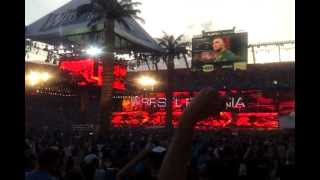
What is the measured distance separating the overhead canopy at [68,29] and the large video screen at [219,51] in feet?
26.3

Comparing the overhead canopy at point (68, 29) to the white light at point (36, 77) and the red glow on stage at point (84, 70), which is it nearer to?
the red glow on stage at point (84, 70)

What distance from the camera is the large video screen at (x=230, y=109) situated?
A: 65.0 meters

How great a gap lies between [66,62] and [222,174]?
6438cm

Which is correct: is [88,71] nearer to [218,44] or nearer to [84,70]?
[84,70]

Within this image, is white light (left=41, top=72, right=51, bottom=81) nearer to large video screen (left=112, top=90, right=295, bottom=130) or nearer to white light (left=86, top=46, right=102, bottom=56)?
white light (left=86, top=46, right=102, bottom=56)

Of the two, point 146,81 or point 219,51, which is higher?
point 219,51

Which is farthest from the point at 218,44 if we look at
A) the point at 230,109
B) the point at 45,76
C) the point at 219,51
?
the point at 45,76

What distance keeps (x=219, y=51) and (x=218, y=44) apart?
1.09 meters

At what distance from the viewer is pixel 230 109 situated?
66.0 meters

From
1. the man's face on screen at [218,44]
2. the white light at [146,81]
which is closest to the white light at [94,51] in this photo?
the white light at [146,81]

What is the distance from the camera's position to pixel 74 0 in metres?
84.5

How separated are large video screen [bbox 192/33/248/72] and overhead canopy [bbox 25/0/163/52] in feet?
26.3
